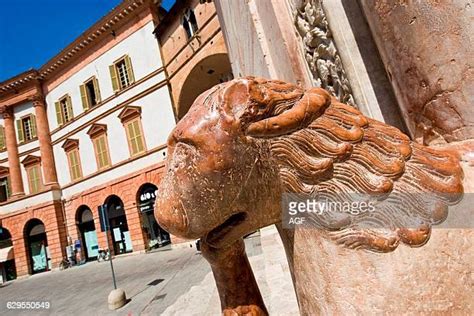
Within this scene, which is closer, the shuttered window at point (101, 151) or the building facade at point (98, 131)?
the building facade at point (98, 131)

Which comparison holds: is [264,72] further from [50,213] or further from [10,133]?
[10,133]

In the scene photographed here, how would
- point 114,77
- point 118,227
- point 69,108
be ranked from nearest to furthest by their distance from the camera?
1. point 118,227
2. point 114,77
3. point 69,108

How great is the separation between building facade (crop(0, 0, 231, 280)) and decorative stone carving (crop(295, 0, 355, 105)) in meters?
11.4

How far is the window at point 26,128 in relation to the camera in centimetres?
2016

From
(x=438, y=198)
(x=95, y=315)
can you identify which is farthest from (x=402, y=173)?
(x=95, y=315)

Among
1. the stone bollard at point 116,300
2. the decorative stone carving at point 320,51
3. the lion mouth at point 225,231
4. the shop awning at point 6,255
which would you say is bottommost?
the stone bollard at point 116,300

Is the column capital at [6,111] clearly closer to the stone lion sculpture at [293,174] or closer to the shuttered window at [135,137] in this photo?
the shuttered window at [135,137]

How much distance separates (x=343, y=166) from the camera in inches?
22.6

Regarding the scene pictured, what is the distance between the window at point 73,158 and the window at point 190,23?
9.37m

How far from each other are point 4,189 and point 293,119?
24785 mm

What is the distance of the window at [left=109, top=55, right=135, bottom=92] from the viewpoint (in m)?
16.9

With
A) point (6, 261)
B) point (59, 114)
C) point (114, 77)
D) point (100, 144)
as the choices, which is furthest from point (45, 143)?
point (6, 261)

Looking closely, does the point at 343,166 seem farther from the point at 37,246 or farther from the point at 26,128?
the point at 26,128

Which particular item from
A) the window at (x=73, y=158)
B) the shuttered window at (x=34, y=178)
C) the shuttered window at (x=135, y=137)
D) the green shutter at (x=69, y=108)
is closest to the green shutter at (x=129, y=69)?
the shuttered window at (x=135, y=137)
